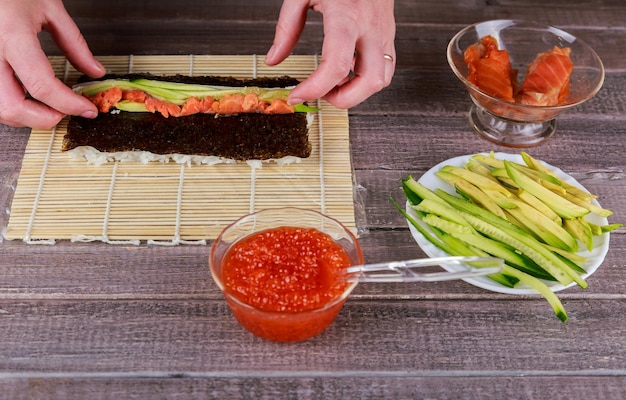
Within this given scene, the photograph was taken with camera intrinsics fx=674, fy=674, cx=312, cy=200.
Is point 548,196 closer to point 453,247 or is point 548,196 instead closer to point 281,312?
point 453,247

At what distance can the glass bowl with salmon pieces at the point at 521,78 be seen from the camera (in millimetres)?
1852

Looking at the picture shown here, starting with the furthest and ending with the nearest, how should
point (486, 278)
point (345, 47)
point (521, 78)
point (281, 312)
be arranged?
point (521, 78), point (345, 47), point (486, 278), point (281, 312)

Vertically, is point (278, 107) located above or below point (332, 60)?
below

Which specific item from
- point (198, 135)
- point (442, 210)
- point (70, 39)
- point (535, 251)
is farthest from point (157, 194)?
point (535, 251)

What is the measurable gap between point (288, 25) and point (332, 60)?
0.22 meters

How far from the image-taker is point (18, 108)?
1.74m

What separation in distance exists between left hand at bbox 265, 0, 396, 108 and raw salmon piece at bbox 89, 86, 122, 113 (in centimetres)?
43

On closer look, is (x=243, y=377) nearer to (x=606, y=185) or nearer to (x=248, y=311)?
(x=248, y=311)

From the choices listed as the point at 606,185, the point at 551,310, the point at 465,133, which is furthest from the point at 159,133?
the point at 606,185

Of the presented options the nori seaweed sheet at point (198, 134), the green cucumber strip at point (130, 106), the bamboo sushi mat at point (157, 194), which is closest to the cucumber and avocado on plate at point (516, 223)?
the bamboo sushi mat at point (157, 194)

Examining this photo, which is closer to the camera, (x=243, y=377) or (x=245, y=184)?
(x=243, y=377)

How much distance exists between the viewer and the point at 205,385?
1357mm

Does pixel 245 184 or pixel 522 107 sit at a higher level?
pixel 522 107

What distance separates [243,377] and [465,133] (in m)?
1.02
